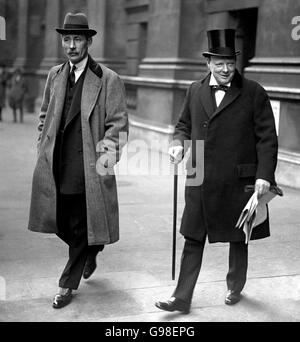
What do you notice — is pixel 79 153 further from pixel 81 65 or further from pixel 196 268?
pixel 196 268

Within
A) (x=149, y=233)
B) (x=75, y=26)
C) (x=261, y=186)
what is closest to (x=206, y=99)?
(x=261, y=186)

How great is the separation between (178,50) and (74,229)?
899 centimetres

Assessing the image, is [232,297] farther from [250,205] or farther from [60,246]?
[60,246]

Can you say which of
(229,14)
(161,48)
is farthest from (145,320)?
(161,48)

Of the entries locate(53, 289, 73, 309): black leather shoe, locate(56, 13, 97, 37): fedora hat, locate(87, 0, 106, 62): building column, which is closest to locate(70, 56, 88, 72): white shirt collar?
locate(56, 13, 97, 37): fedora hat

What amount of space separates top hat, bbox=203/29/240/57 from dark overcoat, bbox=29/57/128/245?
0.78m

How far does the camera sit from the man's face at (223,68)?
4223 millimetres

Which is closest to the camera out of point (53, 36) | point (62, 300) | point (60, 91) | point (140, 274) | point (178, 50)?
point (62, 300)

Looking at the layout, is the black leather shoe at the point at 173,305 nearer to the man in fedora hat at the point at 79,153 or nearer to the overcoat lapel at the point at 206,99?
the man in fedora hat at the point at 79,153

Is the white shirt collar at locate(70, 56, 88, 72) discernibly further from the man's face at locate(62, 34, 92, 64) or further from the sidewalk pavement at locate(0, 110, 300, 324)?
the sidewalk pavement at locate(0, 110, 300, 324)

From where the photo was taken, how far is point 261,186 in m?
4.17

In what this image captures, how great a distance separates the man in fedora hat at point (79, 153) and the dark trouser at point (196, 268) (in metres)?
0.61

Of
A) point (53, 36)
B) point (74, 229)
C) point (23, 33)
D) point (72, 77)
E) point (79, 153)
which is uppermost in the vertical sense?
Result: point (23, 33)

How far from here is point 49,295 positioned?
15.1 feet
